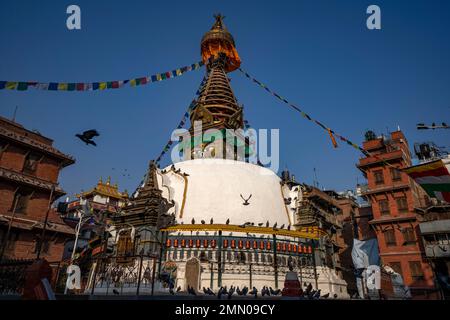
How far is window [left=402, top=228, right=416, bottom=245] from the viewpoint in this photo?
2943cm

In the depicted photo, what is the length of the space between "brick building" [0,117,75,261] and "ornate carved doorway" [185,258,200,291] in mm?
12577

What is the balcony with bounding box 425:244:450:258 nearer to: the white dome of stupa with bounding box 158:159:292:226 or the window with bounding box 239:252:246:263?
the white dome of stupa with bounding box 158:159:292:226

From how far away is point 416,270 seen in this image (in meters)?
28.1

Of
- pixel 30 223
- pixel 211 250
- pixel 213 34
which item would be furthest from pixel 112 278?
pixel 213 34

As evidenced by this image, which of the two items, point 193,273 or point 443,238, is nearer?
point 193,273

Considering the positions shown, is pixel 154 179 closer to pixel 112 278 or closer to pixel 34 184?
pixel 112 278

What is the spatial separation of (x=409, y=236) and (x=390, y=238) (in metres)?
1.75

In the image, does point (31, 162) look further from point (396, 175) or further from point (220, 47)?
point (396, 175)

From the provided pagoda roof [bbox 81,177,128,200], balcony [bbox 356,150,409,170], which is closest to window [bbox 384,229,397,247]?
balcony [bbox 356,150,409,170]

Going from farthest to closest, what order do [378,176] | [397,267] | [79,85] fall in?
[378,176] → [397,267] → [79,85]

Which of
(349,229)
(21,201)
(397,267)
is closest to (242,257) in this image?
(397,267)

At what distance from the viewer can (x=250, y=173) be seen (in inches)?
1193
